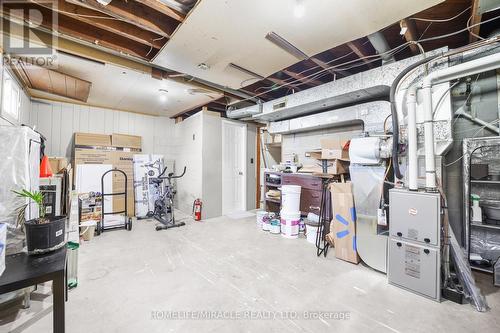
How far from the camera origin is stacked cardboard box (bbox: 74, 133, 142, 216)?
4566 mm

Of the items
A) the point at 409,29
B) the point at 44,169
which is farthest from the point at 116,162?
the point at 409,29

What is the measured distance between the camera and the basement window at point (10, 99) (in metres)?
2.59

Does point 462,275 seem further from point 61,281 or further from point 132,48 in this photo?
point 132,48

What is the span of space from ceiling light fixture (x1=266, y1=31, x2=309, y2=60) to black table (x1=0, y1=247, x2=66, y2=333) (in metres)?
2.65

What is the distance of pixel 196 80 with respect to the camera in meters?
3.57

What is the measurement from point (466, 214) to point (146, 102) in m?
5.70

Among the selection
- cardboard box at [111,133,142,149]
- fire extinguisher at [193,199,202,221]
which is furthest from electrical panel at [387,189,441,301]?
cardboard box at [111,133,142,149]

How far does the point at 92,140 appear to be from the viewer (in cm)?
468

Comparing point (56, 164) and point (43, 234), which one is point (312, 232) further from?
point (56, 164)

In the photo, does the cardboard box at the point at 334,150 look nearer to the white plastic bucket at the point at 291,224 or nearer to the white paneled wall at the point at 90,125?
the white plastic bucket at the point at 291,224

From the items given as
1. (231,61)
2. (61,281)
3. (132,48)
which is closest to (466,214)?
(231,61)

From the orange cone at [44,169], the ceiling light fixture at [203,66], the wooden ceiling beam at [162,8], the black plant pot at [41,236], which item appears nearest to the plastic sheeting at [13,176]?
the black plant pot at [41,236]

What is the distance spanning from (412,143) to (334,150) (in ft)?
3.93

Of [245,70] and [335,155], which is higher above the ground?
[245,70]
